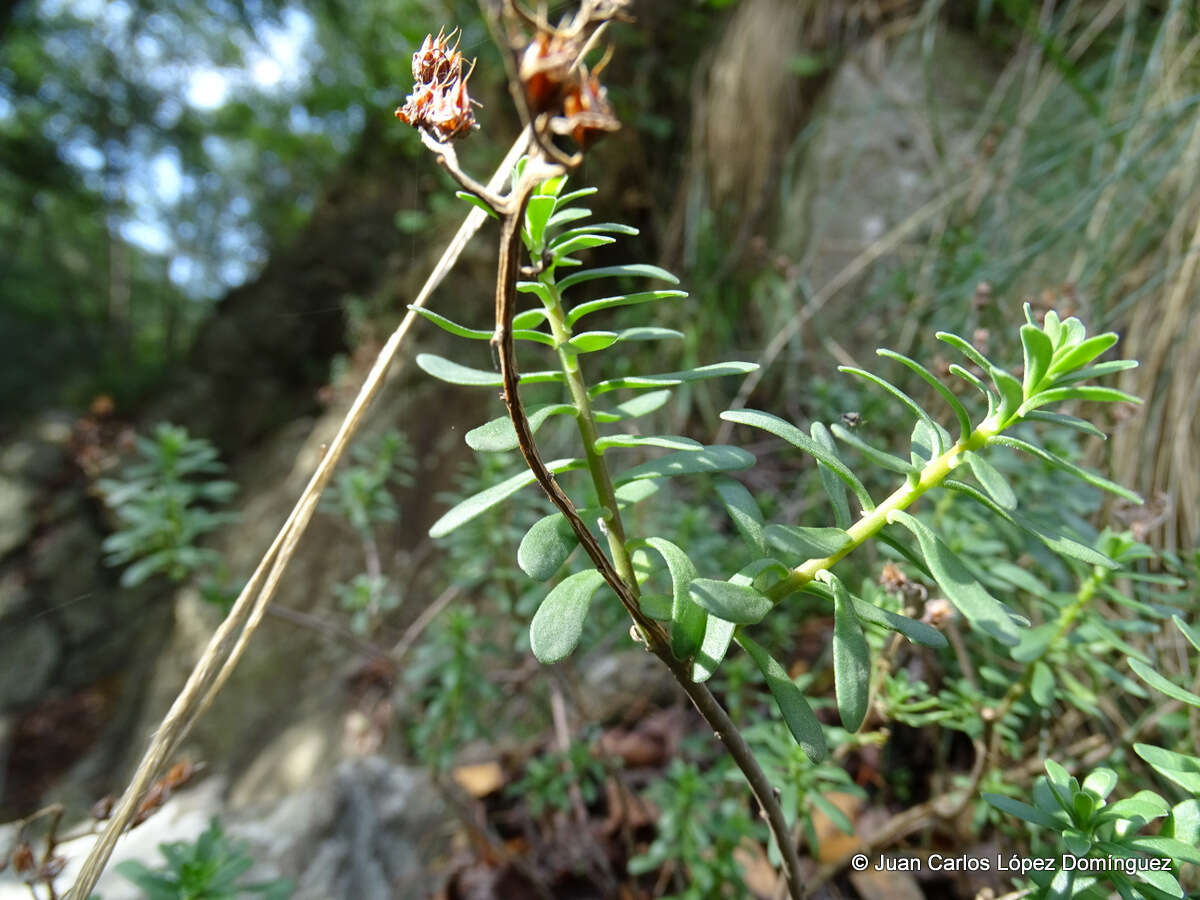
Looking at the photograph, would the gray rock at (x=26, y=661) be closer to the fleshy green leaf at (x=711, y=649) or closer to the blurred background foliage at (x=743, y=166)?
the blurred background foliage at (x=743, y=166)

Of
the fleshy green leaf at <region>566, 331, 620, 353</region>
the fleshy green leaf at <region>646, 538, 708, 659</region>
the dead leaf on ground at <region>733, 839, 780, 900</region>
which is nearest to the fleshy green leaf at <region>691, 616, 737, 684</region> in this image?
the fleshy green leaf at <region>646, 538, 708, 659</region>

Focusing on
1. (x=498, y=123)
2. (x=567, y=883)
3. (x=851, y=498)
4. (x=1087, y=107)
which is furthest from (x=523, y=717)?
(x=498, y=123)

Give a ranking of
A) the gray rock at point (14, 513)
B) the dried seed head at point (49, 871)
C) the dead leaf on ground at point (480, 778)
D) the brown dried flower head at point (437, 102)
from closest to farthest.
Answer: the brown dried flower head at point (437, 102)
the dried seed head at point (49, 871)
the dead leaf on ground at point (480, 778)
the gray rock at point (14, 513)

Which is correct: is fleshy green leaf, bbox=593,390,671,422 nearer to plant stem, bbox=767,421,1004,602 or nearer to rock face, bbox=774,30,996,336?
plant stem, bbox=767,421,1004,602

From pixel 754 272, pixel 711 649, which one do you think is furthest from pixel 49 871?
pixel 754 272

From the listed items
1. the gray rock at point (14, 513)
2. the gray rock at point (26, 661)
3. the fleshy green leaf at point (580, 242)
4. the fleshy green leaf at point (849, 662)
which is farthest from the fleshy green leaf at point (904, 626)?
the gray rock at point (14, 513)

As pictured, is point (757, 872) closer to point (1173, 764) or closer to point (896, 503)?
point (1173, 764)
